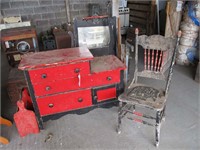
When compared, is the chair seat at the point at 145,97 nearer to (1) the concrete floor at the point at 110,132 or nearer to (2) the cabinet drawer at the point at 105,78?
(2) the cabinet drawer at the point at 105,78

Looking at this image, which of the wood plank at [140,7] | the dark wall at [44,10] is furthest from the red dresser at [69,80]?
the wood plank at [140,7]

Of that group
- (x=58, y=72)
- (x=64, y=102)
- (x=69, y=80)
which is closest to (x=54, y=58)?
(x=58, y=72)

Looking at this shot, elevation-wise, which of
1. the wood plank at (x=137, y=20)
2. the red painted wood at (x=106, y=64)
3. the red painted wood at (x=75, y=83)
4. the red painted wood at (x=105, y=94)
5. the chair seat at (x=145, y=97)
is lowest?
the red painted wood at (x=105, y=94)

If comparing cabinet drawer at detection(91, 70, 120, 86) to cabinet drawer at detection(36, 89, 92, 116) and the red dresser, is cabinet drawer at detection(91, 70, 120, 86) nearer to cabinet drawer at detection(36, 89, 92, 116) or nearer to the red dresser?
the red dresser

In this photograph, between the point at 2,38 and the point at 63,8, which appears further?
the point at 63,8

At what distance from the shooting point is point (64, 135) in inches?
71.1

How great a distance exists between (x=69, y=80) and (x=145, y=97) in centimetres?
70

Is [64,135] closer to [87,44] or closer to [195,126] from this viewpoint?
[87,44]

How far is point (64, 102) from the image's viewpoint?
179cm

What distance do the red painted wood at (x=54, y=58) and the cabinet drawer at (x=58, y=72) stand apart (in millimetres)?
51

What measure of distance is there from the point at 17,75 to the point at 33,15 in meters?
1.67

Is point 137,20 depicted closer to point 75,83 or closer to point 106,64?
point 106,64

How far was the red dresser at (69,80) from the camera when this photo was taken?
1.59 m

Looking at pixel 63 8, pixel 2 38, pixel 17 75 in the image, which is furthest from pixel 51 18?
pixel 17 75
